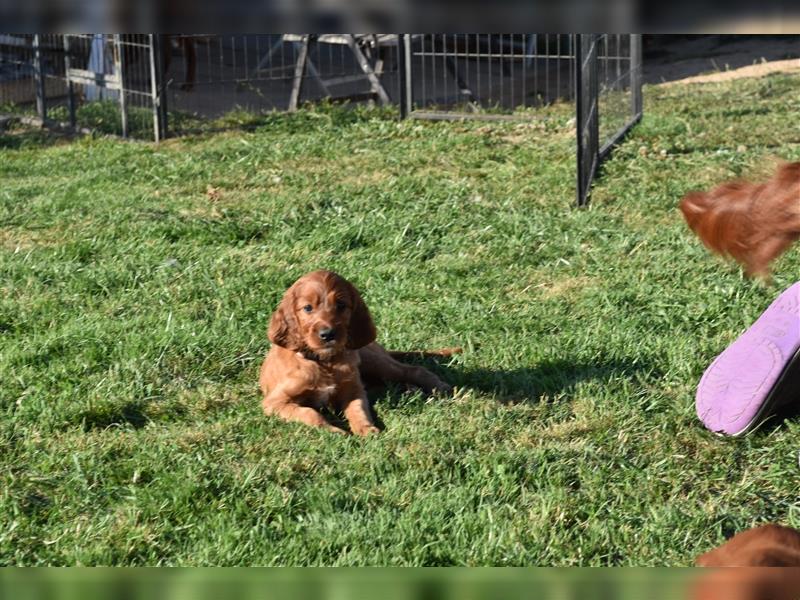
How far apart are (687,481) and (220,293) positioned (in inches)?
117

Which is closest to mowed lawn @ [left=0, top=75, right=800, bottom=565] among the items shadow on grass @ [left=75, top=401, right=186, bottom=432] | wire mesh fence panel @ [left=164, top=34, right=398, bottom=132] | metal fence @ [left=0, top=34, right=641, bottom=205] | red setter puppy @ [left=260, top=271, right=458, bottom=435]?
shadow on grass @ [left=75, top=401, right=186, bottom=432]

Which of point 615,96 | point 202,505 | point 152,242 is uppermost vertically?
point 615,96

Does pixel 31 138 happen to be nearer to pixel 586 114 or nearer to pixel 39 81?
pixel 39 81

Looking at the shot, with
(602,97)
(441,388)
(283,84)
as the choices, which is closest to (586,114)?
(602,97)

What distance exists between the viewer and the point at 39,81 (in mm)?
11906

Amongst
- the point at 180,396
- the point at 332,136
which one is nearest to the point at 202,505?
the point at 180,396

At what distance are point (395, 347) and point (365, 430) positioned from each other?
1.01 m

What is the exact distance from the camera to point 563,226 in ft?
23.8

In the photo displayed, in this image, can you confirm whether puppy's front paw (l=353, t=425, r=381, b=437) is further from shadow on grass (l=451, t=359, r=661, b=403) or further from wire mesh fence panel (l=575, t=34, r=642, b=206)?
wire mesh fence panel (l=575, t=34, r=642, b=206)

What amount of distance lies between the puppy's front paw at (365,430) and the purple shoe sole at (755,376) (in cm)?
123

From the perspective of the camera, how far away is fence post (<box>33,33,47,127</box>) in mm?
11790

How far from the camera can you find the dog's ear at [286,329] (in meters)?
4.46
